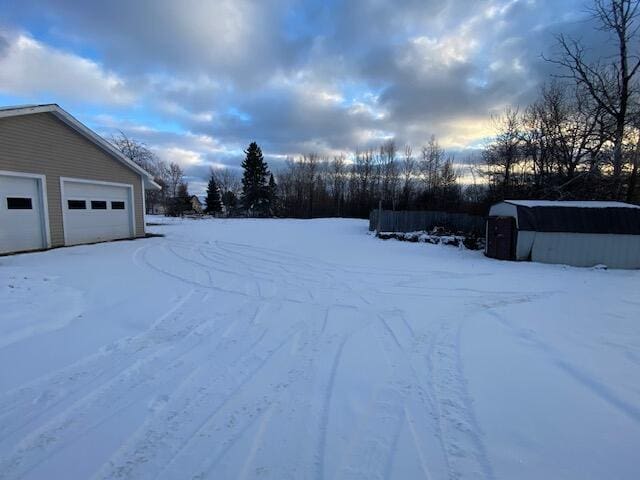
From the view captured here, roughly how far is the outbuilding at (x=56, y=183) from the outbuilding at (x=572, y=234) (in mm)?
16114

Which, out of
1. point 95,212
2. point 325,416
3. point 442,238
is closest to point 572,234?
point 442,238

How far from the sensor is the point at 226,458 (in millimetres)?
2232

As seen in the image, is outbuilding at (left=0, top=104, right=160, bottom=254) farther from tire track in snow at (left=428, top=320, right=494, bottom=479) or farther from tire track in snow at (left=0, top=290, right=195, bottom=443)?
tire track in snow at (left=428, top=320, right=494, bottom=479)

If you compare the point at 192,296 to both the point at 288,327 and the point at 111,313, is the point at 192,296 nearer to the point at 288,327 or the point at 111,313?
the point at 111,313

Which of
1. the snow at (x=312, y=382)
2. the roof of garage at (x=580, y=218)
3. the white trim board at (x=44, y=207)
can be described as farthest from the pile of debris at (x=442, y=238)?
the white trim board at (x=44, y=207)

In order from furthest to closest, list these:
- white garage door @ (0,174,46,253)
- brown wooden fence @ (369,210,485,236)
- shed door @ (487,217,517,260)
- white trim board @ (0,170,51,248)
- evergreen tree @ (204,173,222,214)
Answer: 1. evergreen tree @ (204,173,222,214)
2. brown wooden fence @ (369,210,485,236)
3. shed door @ (487,217,517,260)
4. white trim board @ (0,170,51,248)
5. white garage door @ (0,174,46,253)

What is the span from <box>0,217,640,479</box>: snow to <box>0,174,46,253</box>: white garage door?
518 cm

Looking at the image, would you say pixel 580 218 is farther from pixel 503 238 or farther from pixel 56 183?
pixel 56 183

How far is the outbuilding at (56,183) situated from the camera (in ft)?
34.5

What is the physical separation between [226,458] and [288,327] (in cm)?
251

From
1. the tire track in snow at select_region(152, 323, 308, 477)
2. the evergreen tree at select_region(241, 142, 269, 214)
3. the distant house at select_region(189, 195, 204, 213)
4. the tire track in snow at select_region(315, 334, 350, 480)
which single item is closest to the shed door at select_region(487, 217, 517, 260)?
the tire track in snow at select_region(315, 334, 350, 480)

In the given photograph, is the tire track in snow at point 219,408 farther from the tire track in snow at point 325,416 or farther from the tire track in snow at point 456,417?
the tire track in snow at point 456,417

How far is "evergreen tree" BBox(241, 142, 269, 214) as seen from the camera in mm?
45281

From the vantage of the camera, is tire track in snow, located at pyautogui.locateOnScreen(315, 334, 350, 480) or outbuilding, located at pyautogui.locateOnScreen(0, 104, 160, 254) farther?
outbuilding, located at pyautogui.locateOnScreen(0, 104, 160, 254)
